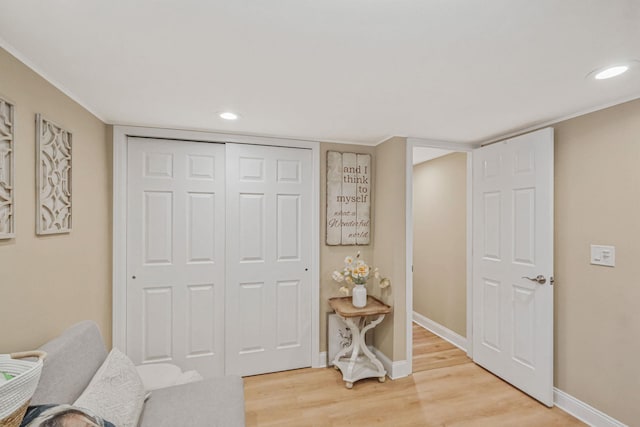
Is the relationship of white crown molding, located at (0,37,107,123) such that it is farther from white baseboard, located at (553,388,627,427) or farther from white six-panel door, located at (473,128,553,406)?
white baseboard, located at (553,388,627,427)

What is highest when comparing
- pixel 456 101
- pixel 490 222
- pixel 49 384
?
pixel 456 101

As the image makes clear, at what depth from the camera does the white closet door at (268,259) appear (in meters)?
2.70

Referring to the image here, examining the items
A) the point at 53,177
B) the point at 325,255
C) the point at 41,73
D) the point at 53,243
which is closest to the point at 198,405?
the point at 53,243

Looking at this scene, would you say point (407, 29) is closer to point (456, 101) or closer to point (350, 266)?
point (456, 101)

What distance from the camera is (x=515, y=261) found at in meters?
2.48

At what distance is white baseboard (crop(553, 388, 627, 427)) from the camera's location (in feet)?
6.43

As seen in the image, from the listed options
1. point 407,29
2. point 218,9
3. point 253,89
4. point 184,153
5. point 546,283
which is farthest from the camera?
point 184,153

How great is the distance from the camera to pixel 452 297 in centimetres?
350

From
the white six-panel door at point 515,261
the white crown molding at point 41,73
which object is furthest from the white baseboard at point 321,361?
the white crown molding at point 41,73

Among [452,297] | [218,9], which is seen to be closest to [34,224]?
[218,9]

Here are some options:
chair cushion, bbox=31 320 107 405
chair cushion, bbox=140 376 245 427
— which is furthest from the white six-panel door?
chair cushion, bbox=31 320 107 405

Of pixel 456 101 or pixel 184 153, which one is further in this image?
pixel 184 153

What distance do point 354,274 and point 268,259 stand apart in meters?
0.81

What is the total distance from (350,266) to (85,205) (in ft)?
6.97
